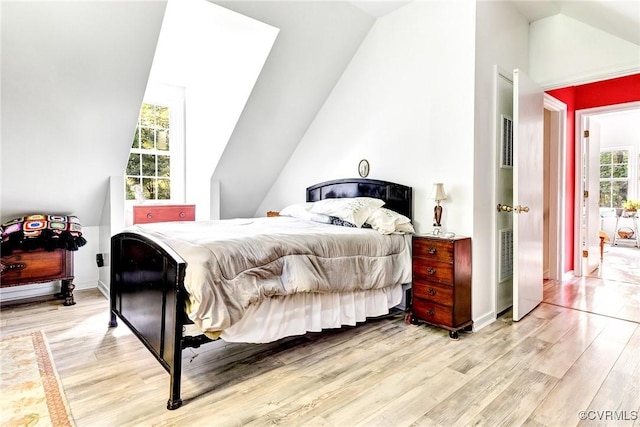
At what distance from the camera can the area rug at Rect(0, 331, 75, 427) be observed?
1.69 m

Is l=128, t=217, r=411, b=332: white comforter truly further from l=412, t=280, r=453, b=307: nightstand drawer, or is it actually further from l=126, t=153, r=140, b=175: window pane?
l=126, t=153, r=140, b=175: window pane

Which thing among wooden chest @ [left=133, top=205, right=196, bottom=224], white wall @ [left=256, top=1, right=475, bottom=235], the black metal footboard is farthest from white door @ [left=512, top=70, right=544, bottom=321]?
wooden chest @ [left=133, top=205, right=196, bottom=224]

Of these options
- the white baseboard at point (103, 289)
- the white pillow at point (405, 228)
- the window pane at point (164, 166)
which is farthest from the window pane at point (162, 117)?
the white pillow at point (405, 228)

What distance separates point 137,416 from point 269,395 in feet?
2.05

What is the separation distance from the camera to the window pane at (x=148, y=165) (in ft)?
14.8

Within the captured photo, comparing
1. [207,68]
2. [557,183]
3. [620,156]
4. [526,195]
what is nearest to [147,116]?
[207,68]

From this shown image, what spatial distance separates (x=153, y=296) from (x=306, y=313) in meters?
0.94

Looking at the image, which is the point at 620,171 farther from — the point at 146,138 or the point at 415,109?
the point at 146,138

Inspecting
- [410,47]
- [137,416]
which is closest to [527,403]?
[137,416]

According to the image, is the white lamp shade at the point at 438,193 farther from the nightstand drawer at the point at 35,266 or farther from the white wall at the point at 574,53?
the nightstand drawer at the point at 35,266

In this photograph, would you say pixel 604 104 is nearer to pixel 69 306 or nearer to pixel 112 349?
pixel 112 349

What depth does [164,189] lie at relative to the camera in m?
4.68

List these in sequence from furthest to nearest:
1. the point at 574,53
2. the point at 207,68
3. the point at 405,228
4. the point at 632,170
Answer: the point at 632,170 → the point at 207,68 → the point at 574,53 → the point at 405,228

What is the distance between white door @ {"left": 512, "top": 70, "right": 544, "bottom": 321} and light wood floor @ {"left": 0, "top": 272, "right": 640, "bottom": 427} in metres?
0.34
